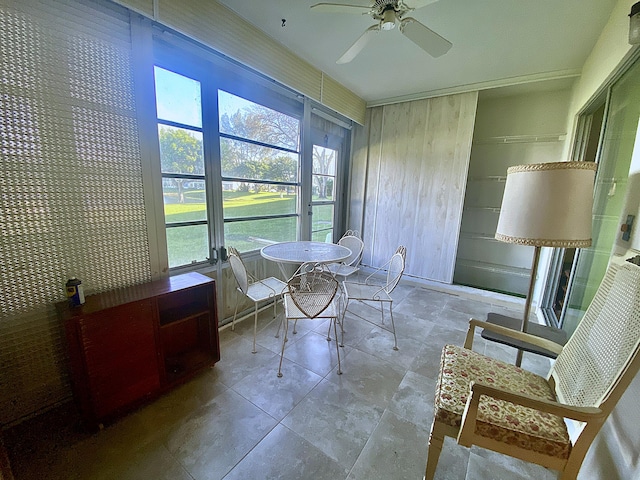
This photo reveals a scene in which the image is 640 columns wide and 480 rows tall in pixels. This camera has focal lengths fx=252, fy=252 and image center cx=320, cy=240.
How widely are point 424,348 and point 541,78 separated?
10.6 feet

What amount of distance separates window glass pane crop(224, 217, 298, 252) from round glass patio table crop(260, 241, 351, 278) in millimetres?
304

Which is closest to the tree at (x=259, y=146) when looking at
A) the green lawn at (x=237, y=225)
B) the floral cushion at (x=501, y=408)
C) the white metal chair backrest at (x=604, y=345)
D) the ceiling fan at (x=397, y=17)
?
the green lawn at (x=237, y=225)

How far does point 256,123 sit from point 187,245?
1.47m

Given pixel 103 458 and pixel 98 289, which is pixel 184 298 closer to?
pixel 98 289

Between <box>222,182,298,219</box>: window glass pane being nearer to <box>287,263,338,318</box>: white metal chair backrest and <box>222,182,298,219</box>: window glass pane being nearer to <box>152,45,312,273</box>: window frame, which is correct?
<box>152,45,312,273</box>: window frame

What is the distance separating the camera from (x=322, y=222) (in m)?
4.07

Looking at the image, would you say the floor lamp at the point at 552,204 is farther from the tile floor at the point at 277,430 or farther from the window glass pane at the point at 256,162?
the window glass pane at the point at 256,162

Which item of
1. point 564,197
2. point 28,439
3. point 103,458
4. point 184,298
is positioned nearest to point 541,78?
point 564,197

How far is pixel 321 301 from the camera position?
6.37ft

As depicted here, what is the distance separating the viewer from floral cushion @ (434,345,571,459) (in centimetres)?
98

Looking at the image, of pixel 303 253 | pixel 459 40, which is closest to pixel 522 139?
pixel 459 40

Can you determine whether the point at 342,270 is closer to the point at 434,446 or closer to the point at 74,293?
the point at 434,446

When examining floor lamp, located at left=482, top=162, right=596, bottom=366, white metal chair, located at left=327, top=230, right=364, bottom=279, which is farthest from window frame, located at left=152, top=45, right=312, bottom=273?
floor lamp, located at left=482, top=162, right=596, bottom=366

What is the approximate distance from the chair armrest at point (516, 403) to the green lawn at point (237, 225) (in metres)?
2.21
